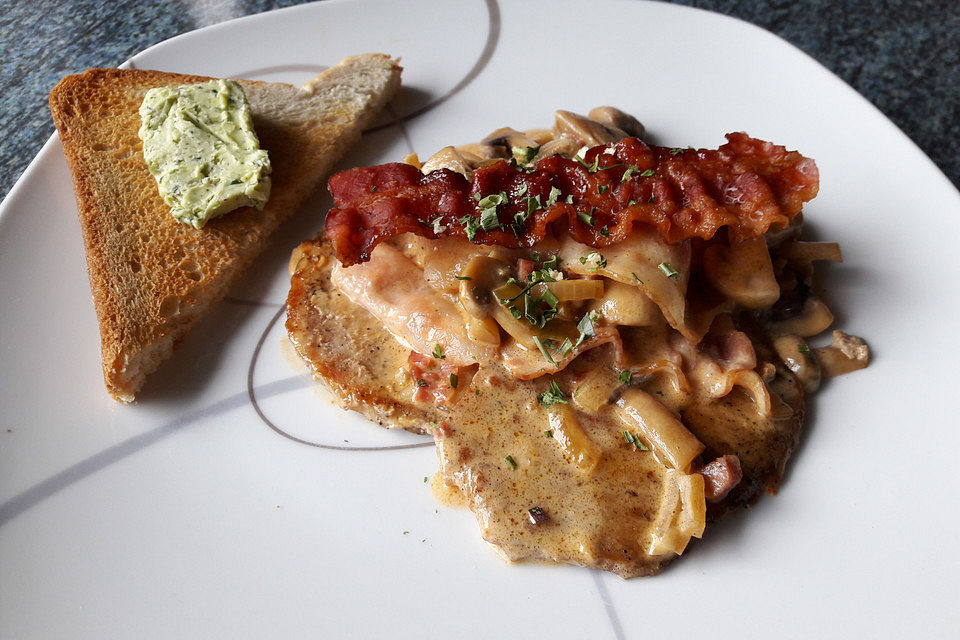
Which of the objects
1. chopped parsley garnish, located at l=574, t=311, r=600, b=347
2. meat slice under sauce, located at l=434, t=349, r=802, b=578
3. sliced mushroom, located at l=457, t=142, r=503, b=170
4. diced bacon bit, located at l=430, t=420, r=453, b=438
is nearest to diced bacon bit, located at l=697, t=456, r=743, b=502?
meat slice under sauce, located at l=434, t=349, r=802, b=578

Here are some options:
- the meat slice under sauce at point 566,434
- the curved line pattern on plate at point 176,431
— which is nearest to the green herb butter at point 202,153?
the curved line pattern on plate at point 176,431

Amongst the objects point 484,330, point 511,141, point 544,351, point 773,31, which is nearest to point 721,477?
point 544,351

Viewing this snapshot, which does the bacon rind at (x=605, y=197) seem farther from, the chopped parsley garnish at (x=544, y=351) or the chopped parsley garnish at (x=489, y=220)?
the chopped parsley garnish at (x=544, y=351)

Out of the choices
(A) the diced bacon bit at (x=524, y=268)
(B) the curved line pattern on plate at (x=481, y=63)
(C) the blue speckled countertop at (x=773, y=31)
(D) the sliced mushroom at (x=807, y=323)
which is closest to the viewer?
(A) the diced bacon bit at (x=524, y=268)

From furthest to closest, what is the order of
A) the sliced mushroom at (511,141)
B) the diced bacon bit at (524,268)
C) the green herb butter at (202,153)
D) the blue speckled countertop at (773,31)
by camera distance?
1. the blue speckled countertop at (773,31)
2. the sliced mushroom at (511,141)
3. the green herb butter at (202,153)
4. the diced bacon bit at (524,268)

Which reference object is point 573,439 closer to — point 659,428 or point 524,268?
point 659,428

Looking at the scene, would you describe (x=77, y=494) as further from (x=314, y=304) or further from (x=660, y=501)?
(x=660, y=501)
